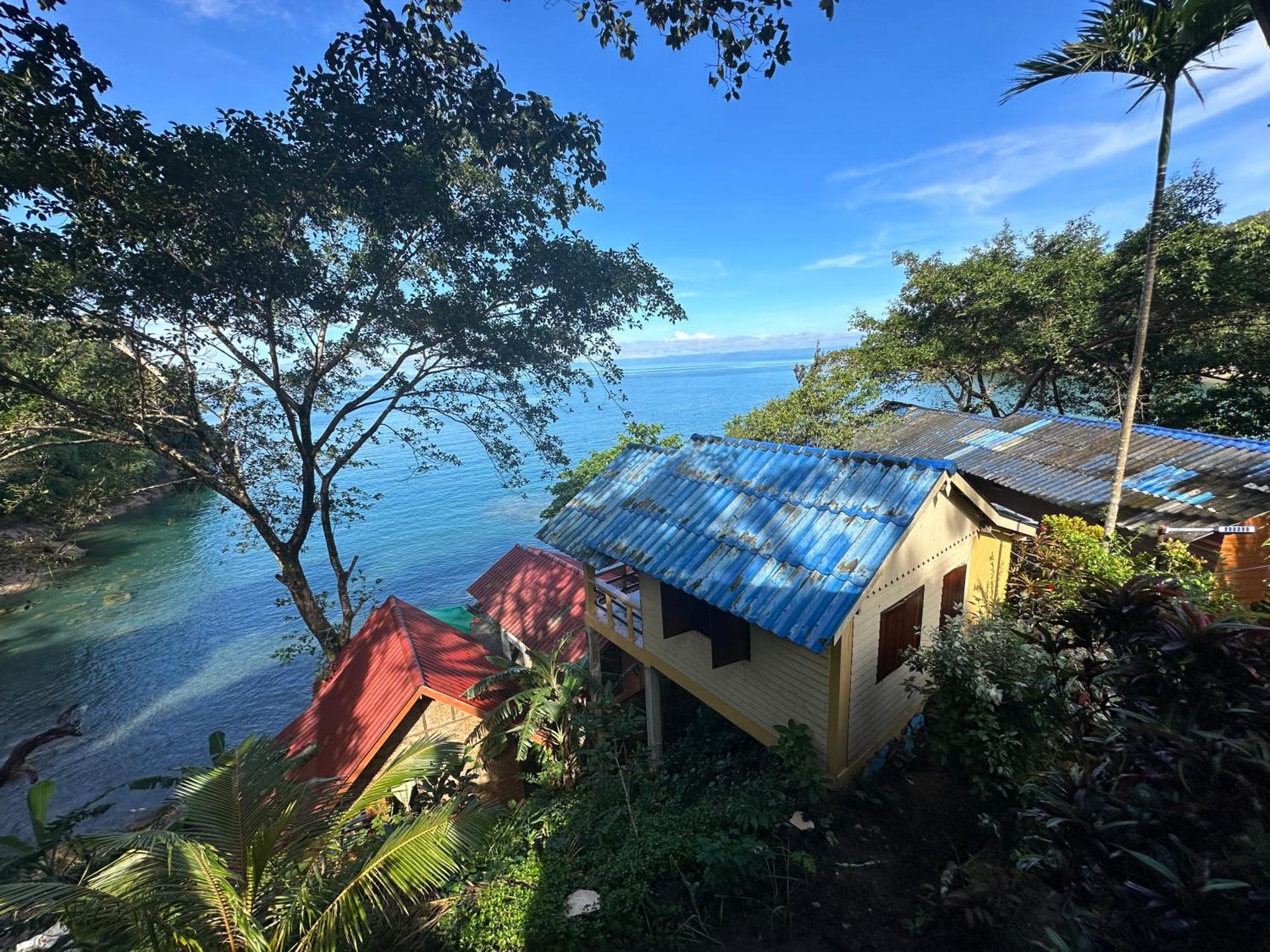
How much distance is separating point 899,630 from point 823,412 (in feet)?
41.0

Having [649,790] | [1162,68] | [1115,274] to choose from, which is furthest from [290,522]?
[1115,274]

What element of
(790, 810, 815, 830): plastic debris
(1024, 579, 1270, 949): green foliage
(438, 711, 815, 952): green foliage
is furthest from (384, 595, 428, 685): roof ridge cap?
(1024, 579, 1270, 949): green foliage

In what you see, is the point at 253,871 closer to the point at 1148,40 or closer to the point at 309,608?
the point at 309,608

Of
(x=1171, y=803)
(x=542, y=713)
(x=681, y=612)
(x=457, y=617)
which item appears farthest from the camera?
(x=457, y=617)

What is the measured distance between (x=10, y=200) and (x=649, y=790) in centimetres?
1557

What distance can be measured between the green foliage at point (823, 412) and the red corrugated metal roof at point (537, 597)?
342 inches

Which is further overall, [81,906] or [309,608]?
[309,608]

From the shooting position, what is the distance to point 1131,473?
44.2 feet

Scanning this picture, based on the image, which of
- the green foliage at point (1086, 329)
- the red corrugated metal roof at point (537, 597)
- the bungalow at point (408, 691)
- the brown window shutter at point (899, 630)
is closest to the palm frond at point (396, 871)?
the bungalow at point (408, 691)

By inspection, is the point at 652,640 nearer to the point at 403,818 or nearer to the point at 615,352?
the point at 403,818

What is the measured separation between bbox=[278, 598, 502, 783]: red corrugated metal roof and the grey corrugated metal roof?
1545cm

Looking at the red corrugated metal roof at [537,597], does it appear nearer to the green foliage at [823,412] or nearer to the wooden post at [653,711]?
the wooden post at [653,711]

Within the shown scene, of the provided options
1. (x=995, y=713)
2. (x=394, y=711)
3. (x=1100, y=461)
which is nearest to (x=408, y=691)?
(x=394, y=711)

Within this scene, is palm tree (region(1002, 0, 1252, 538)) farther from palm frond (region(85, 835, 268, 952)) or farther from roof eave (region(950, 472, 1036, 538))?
palm frond (region(85, 835, 268, 952))
